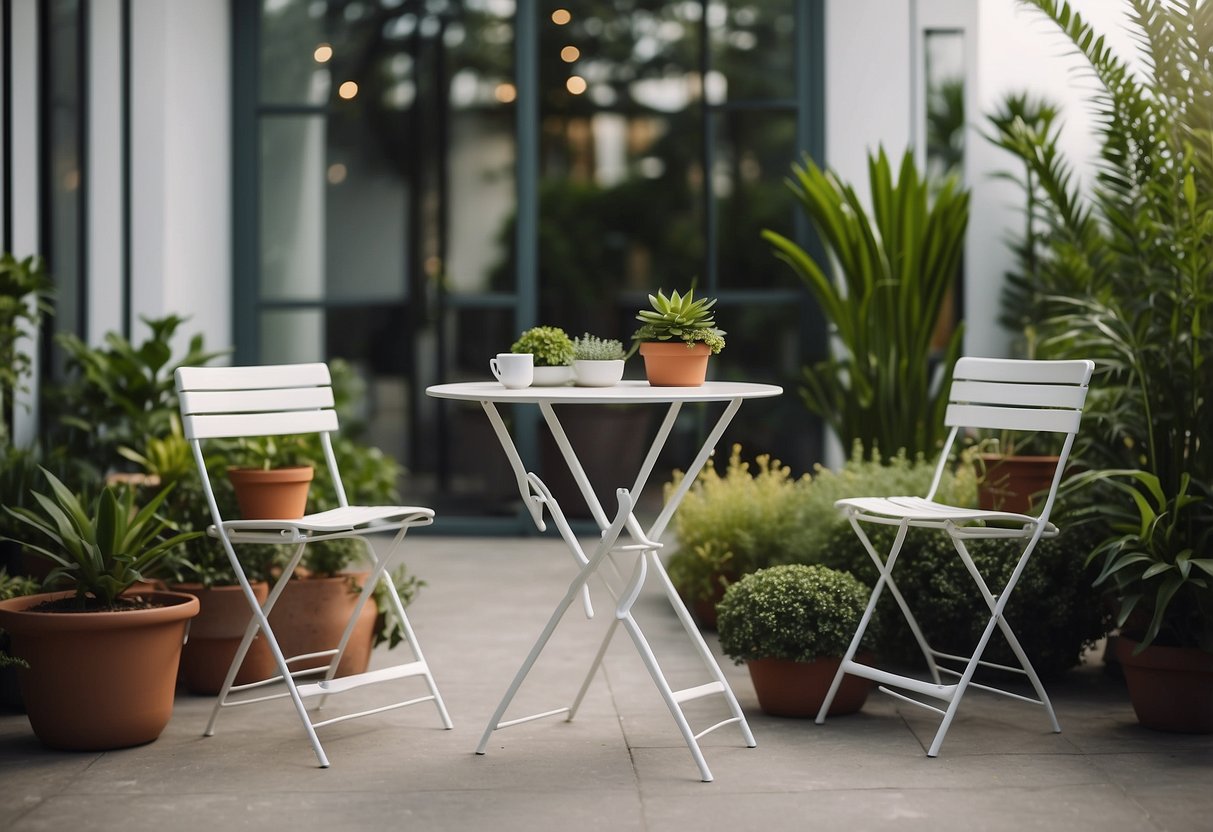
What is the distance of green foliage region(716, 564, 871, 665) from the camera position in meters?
3.83

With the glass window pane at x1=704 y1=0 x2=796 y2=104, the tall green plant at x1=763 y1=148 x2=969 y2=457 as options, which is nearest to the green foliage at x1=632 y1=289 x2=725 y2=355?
the tall green plant at x1=763 y1=148 x2=969 y2=457

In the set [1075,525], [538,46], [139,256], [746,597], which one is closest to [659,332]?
[746,597]

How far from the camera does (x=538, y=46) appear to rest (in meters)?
7.90

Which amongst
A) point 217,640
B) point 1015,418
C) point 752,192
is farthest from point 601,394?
point 752,192

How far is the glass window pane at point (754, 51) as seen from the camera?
7633mm

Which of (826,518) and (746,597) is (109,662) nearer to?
(746,597)

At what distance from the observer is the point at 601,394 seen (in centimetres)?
333

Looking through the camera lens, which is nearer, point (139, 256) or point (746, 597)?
point (746, 597)

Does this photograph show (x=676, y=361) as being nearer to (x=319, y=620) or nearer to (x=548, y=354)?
(x=548, y=354)

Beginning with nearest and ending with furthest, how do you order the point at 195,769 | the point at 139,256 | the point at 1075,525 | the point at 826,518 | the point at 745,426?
the point at 195,769
the point at 1075,525
the point at 826,518
the point at 139,256
the point at 745,426

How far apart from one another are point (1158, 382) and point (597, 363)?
1.66 meters

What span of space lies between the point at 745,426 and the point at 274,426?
4154 millimetres

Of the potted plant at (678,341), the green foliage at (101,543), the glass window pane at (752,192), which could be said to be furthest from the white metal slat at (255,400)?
the glass window pane at (752,192)

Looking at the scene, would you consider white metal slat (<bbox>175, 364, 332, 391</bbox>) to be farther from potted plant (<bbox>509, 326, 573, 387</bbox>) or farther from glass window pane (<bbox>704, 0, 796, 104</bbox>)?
glass window pane (<bbox>704, 0, 796, 104</bbox>)
